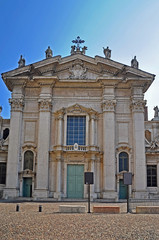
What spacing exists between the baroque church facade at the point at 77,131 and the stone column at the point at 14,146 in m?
0.09

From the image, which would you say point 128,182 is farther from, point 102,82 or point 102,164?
point 102,82

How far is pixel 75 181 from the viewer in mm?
27641

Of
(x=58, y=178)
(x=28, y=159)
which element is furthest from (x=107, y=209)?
(x=28, y=159)

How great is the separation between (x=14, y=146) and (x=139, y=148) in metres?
11.3

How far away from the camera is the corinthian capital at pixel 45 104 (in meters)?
28.9

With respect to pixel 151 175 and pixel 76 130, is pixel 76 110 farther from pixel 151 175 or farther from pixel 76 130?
pixel 151 175

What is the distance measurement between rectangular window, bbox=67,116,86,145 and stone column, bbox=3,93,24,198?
459 centimetres

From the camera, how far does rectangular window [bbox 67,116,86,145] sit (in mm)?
28438

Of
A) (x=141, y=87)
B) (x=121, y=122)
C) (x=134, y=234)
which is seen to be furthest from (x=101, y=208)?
(x=141, y=87)

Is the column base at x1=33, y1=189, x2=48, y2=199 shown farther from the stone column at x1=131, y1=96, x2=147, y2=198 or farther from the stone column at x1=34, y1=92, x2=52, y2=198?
the stone column at x1=131, y1=96, x2=147, y2=198

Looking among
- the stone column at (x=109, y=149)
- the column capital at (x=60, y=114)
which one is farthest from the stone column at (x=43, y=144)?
the stone column at (x=109, y=149)

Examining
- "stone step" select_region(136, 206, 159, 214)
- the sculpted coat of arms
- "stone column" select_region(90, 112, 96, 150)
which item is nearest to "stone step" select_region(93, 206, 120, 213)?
"stone step" select_region(136, 206, 159, 214)

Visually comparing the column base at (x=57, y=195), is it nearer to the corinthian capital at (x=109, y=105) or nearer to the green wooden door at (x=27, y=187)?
the green wooden door at (x=27, y=187)

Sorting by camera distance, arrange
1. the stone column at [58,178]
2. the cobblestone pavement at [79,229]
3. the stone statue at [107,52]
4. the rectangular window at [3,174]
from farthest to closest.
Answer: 1. the stone statue at [107,52]
2. the rectangular window at [3,174]
3. the stone column at [58,178]
4. the cobblestone pavement at [79,229]
